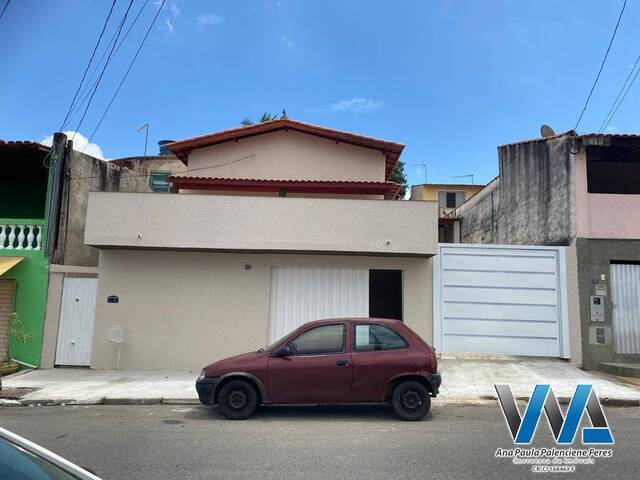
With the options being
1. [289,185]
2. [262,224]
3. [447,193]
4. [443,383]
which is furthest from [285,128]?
[447,193]

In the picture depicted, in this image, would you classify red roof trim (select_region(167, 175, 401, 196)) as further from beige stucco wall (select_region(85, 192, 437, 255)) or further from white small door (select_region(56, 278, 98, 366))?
white small door (select_region(56, 278, 98, 366))

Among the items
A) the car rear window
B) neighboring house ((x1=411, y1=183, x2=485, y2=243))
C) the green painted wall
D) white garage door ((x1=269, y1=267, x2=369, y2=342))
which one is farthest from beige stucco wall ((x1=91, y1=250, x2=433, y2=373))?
neighboring house ((x1=411, y1=183, x2=485, y2=243))

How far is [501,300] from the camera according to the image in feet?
38.8

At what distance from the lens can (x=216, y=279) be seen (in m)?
11.8

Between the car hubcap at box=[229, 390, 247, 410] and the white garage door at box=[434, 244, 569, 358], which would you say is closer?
the car hubcap at box=[229, 390, 247, 410]

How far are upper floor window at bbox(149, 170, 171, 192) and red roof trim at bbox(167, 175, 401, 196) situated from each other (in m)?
4.96

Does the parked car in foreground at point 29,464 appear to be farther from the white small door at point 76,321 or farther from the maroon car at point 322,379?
the white small door at point 76,321

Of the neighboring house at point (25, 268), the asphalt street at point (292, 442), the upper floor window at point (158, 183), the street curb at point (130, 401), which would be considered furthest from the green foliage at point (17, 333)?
the upper floor window at point (158, 183)

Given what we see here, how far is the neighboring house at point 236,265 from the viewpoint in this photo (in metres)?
11.1

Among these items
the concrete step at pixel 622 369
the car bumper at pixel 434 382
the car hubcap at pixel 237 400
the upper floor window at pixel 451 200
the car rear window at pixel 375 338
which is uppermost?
the upper floor window at pixel 451 200

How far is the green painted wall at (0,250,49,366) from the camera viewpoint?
1140 cm

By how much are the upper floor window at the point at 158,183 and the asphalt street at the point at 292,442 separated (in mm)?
11173

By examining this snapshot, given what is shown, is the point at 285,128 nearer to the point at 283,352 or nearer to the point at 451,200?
the point at 283,352

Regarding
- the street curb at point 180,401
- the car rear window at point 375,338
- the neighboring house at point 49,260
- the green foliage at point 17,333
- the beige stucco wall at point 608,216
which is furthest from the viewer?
the beige stucco wall at point 608,216
